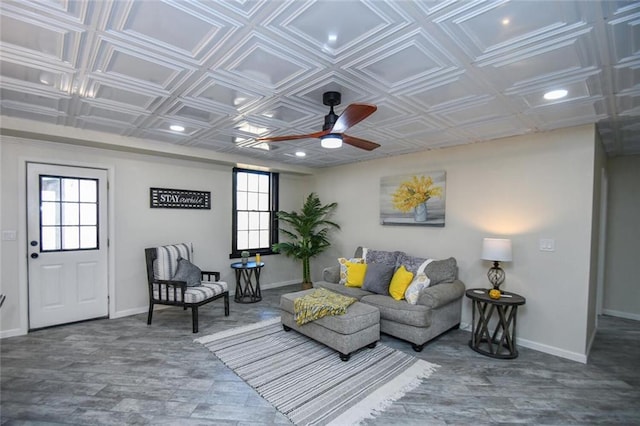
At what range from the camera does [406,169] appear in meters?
4.69

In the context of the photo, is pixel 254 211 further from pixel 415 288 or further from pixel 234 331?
pixel 415 288

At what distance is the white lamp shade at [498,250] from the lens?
330 centimetres

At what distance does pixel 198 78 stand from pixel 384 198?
3454mm

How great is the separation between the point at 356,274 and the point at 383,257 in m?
0.52

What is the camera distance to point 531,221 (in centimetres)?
347

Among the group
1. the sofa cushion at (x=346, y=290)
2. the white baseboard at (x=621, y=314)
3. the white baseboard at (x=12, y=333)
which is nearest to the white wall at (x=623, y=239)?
the white baseboard at (x=621, y=314)

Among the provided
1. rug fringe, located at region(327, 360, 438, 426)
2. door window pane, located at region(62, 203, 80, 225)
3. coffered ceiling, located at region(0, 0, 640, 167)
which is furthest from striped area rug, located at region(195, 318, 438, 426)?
coffered ceiling, located at region(0, 0, 640, 167)

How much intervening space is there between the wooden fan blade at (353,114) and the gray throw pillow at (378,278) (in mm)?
2294

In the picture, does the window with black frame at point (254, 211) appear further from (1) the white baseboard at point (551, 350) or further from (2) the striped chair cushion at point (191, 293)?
(1) the white baseboard at point (551, 350)

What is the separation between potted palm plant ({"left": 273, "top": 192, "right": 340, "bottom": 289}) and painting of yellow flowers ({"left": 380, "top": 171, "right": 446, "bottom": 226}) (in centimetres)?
122

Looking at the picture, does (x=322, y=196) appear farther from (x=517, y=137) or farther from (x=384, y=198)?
(x=517, y=137)

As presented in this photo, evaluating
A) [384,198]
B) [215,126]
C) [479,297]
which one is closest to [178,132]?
[215,126]

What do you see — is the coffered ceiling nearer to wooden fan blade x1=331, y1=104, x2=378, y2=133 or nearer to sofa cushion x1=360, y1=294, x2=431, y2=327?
wooden fan blade x1=331, y1=104, x2=378, y2=133

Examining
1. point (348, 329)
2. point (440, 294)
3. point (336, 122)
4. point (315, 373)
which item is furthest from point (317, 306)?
point (336, 122)
